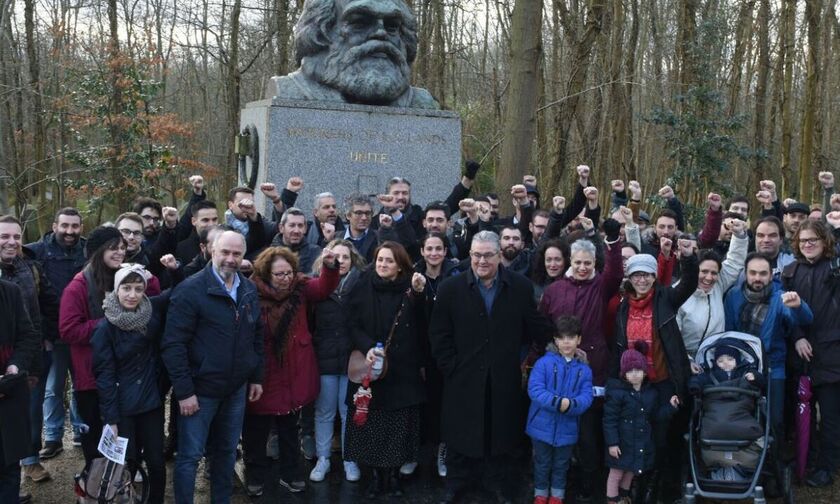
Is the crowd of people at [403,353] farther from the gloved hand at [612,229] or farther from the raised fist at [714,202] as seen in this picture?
the raised fist at [714,202]

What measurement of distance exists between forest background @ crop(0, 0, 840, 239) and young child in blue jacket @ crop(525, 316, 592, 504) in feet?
22.6

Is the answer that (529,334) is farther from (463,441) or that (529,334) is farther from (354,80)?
(354,80)

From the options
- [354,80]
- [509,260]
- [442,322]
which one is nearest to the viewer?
[442,322]

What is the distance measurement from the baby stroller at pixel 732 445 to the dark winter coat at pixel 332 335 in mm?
2366

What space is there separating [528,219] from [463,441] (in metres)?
3.26

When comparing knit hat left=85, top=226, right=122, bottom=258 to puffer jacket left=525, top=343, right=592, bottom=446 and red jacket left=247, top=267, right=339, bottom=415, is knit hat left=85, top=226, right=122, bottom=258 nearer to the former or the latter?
red jacket left=247, top=267, right=339, bottom=415

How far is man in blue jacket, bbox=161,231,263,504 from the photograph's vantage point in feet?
15.6

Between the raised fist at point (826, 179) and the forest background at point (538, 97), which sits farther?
the forest background at point (538, 97)

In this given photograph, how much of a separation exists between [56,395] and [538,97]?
17.7 m

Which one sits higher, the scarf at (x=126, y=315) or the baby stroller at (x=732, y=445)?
the scarf at (x=126, y=315)

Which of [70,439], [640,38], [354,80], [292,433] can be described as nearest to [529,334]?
[292,433]

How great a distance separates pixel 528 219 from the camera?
8.13m

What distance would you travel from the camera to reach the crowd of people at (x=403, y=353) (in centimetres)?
484

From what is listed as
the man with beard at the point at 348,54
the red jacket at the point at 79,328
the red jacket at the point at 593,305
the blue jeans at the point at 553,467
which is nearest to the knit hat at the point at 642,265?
the red jacket at the point at 593,305
